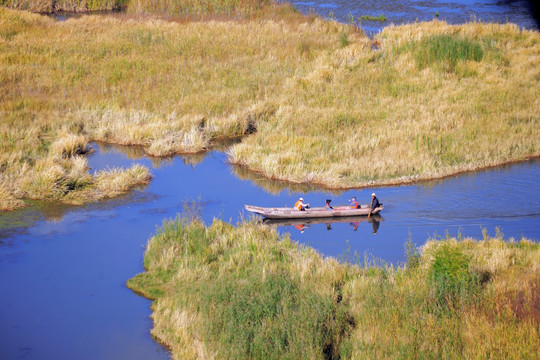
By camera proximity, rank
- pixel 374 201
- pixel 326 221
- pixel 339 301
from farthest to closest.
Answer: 1. pixel 326 221
2. pixel 374 201
3. pixel 339 301

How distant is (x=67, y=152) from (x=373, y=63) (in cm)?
1240

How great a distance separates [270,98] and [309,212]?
928 cm

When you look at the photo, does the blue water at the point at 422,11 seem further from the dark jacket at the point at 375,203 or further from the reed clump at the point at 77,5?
the dark jacket at the point at 375,203

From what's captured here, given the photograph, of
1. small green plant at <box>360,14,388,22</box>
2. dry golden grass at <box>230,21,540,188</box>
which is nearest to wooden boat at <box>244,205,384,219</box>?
dry golden grass at <box>230,21,540,188</box>

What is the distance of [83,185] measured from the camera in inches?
667

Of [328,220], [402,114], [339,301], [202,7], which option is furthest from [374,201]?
[202,7]

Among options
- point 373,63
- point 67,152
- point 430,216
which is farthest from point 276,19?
point 430,216

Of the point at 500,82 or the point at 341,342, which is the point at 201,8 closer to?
the point at 500,82

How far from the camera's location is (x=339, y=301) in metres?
10.7

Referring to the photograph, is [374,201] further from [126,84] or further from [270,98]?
[126,84]

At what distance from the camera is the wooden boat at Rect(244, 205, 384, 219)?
48.6 feet

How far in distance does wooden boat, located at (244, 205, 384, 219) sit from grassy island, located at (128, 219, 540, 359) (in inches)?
72.4

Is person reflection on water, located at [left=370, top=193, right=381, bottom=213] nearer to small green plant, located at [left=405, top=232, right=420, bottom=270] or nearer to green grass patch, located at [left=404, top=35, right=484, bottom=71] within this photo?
small green plant, located at [left=405, top=232, right=420, bottom=270]

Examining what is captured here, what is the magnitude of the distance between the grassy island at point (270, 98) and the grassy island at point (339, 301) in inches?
205
